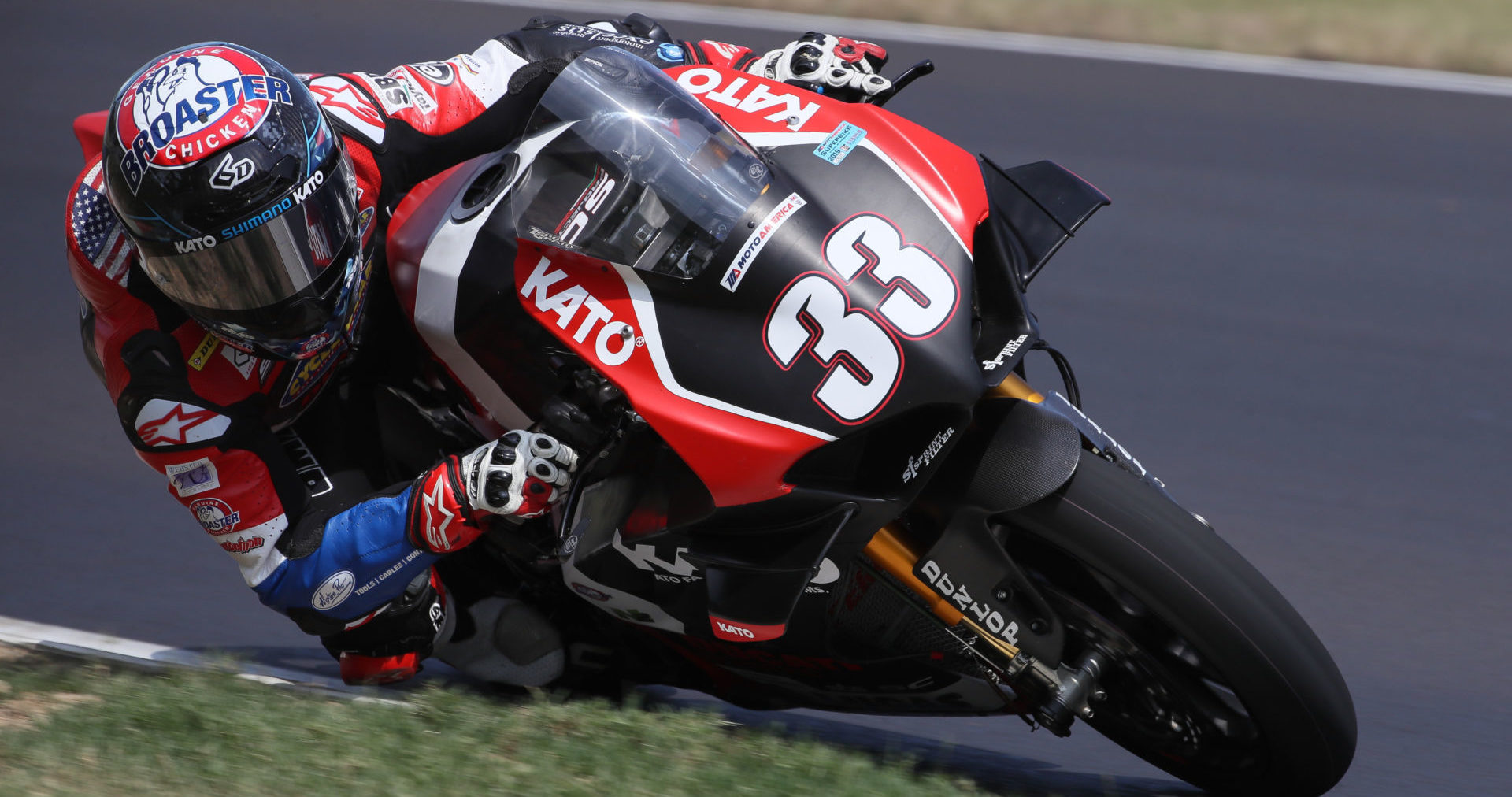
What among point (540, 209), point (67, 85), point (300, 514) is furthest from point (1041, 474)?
point (67, 85)

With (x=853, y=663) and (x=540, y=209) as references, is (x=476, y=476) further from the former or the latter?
(x=853, y=663)

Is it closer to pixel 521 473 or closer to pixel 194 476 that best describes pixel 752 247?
pixel 521 473

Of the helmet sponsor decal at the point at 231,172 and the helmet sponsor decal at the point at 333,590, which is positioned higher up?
the helmet sponsor decal at the point at 231,172

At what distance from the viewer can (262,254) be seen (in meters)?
2.78

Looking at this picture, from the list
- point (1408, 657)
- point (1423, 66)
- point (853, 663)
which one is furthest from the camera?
point (1423, 66)

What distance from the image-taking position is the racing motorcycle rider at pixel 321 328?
2740 millimetres

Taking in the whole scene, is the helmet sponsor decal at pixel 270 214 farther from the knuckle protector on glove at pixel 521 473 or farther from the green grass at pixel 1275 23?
the green grass at pixel 1275 23

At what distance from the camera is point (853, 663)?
3047 mm

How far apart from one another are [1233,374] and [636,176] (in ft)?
10.7

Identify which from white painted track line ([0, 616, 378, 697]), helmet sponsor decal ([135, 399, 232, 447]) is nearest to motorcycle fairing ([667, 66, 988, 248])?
helmet sponsor decal ([135, 399, 232, 447])

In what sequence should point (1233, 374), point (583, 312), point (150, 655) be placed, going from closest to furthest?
point (583, 312) < point (150, 655) < point (1233, 374)

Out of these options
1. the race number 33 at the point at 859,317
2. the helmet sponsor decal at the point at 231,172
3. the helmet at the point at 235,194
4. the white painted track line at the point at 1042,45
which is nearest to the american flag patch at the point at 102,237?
the helmet at the point at 235,194

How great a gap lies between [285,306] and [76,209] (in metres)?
0.62

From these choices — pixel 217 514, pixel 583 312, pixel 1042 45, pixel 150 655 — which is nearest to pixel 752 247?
pixel 583 312
